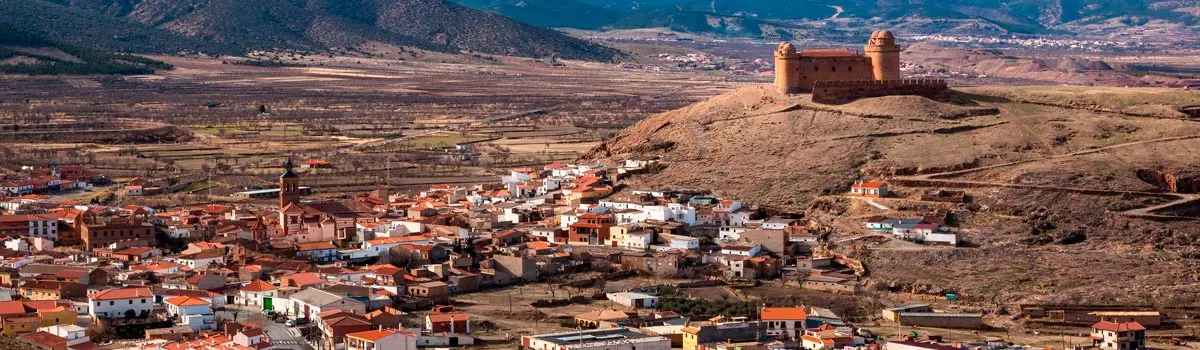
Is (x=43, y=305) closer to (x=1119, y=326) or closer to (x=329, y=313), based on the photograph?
(x=329, y=313)

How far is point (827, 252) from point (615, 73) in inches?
4093

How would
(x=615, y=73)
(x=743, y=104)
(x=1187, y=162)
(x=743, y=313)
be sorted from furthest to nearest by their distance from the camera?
(x=615, y=73) < (x=743, y=104) < (x=1187, y=162) < (x=743, y=313)

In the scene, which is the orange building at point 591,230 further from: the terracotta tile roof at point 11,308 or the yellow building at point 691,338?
the terracotta tile roof at point 11,308

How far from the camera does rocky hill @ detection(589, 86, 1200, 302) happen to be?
153 feet

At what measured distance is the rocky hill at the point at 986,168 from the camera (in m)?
46.7

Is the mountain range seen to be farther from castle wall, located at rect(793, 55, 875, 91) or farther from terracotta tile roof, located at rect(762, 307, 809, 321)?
terracotta tile roof, located at rect(762, 307, 809, 321)

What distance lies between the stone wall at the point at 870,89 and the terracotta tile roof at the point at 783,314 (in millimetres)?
20010

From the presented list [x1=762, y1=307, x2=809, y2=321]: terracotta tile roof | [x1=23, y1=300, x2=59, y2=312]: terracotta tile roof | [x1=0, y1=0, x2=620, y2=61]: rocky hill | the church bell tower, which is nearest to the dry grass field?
[x1=0, y1=0, x2=620, y2=61]: rocky hill

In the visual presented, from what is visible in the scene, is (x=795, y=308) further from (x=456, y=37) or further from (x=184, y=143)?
(x=456, y=37)

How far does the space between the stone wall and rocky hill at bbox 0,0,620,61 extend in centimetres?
10389

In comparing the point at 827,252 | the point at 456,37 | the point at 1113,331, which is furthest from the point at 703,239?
the point at 456,37

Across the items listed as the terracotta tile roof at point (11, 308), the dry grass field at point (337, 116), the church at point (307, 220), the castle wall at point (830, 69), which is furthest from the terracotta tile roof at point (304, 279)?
the castle wall at point (830, 69)

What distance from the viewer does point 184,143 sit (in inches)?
3435

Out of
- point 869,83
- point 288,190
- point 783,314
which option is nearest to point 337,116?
point 869,83
